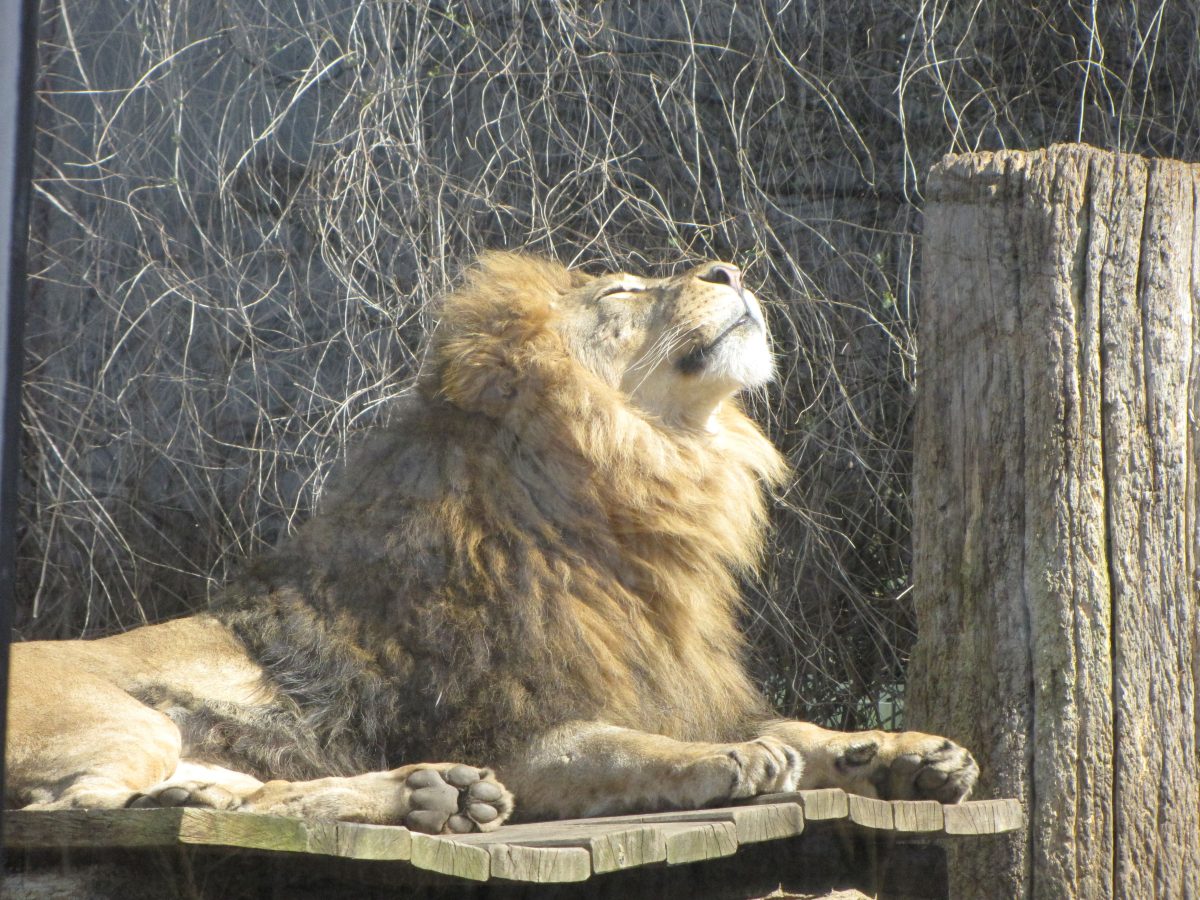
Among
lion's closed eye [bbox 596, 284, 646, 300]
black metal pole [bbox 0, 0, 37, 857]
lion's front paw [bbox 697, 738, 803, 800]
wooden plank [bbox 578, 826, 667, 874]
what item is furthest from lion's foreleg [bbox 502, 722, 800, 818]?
black metal pole [bbox 0, 0, 37, 857]

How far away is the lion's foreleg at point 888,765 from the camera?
8.36 ft

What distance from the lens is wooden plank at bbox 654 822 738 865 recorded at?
2.11 metres

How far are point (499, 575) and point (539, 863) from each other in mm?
1197

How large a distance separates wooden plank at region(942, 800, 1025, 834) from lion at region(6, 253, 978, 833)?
6 cm

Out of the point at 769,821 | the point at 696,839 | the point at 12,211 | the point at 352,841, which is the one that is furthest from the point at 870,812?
the point at 12,211

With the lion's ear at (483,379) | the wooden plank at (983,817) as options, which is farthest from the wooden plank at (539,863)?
the lion's ear at (483,379)

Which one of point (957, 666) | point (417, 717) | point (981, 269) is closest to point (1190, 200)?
point (981, 269)

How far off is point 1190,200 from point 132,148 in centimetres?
317

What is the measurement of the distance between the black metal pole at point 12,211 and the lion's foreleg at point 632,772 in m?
1.65

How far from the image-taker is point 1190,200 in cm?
281

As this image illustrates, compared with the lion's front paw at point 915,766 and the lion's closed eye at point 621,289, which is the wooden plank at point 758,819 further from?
the lion's closed eye at point 621,289

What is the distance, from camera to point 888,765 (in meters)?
2.60

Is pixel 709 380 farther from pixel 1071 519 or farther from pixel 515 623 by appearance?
pixel 1071 519

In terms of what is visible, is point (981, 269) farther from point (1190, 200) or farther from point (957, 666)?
point (957, 666)
